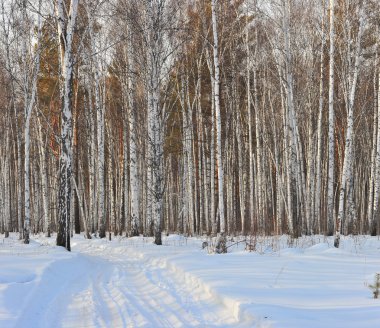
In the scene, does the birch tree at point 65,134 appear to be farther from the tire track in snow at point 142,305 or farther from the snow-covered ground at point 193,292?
the tire track in snow at point 142,305

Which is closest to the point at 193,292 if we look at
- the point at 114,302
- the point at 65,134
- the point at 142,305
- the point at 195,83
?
the point at 142,305

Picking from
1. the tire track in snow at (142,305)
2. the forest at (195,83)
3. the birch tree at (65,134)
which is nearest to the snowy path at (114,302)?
the tire track in snow at (142,305)

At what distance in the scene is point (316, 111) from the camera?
23.6m

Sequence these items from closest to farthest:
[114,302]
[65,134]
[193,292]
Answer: [114,302]
[193,292]
[65,134]

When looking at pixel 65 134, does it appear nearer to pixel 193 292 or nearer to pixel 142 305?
pixel 193 292

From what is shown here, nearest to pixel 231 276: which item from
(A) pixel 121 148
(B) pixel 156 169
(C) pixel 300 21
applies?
(B) pixel 156 169

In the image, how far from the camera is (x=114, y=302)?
5.69 meters

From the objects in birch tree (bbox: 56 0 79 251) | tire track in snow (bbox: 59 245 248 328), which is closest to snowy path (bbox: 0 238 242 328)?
tire track in snow (bbox: 59 245 248 328)

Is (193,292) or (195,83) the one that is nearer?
(193,292)

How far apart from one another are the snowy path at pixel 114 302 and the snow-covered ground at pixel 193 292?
0.01 m

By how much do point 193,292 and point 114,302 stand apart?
1212mm

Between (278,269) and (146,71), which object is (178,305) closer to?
(278,269)

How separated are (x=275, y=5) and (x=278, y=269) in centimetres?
1084

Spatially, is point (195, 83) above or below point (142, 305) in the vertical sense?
above
